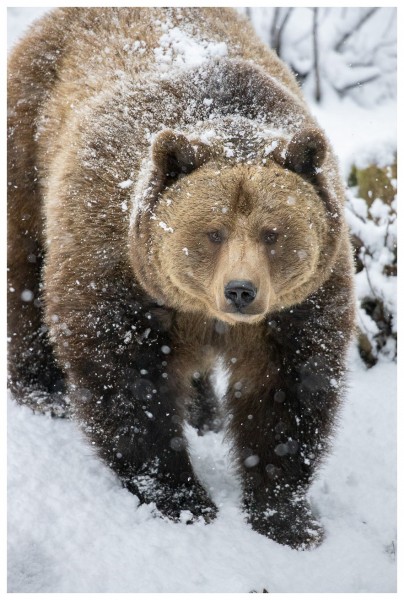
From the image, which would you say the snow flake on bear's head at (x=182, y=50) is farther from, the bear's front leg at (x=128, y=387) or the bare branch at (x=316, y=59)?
the bare branch at (x=316, y=59)

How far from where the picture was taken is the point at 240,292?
407 cm

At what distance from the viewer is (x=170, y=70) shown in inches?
215

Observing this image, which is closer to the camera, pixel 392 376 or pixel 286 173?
pixel 286 173

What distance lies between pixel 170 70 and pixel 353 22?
8645mm

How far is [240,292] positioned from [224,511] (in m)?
2.17

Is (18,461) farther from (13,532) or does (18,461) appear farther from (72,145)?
(72,145)

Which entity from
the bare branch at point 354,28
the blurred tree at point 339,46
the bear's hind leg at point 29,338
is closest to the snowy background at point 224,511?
the bear's hind leg at point 29,338

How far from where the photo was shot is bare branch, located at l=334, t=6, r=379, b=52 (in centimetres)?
1282

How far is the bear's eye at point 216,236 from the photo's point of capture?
14.4 ft

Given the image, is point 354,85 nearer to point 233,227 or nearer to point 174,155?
point 174,155

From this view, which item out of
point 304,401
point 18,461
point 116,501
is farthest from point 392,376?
point 18,461

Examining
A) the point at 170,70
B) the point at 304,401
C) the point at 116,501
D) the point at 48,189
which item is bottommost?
the point at 116,501

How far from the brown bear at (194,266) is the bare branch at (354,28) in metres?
7.61

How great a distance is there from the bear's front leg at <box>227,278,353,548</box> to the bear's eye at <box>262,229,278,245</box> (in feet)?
2.49
